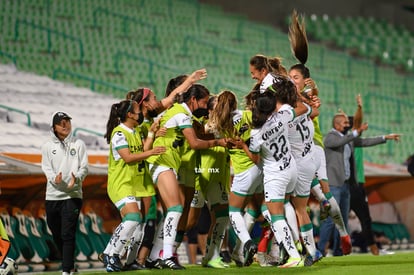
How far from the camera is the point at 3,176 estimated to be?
1329 centimetres

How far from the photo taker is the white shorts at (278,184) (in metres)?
10.9

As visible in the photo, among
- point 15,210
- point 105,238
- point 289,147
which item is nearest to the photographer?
point 289,147

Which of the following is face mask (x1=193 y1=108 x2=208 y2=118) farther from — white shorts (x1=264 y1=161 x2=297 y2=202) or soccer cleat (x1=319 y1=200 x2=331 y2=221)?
soccer cleat (x1=319 y1=200 x2=331 y2=221)

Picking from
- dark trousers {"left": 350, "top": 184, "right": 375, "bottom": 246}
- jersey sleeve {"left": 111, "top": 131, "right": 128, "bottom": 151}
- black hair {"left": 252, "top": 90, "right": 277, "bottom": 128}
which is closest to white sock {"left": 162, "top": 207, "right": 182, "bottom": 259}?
Result: jersey sleeve {"left": 111, "top": 131, "right": 128, "bottom": 151}

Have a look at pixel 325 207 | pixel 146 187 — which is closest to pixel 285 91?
pixel 146 187

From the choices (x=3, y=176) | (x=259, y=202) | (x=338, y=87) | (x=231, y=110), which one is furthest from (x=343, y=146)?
(x=338, y=87)

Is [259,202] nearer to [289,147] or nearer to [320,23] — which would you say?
[289,147]

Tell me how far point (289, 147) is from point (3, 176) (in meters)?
4.21

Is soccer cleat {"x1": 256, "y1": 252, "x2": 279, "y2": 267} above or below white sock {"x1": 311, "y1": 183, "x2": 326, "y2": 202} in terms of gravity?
below

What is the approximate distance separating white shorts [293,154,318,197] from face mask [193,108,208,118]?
1.28 meters

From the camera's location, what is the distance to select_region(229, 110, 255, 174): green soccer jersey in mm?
11562

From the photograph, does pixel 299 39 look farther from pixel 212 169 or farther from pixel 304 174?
pixel 212 169

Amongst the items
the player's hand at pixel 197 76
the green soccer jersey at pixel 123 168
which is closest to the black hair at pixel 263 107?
the player's hand at pixel 197 76

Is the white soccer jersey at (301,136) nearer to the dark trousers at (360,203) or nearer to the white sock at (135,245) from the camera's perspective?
the white sock at (135,245)
